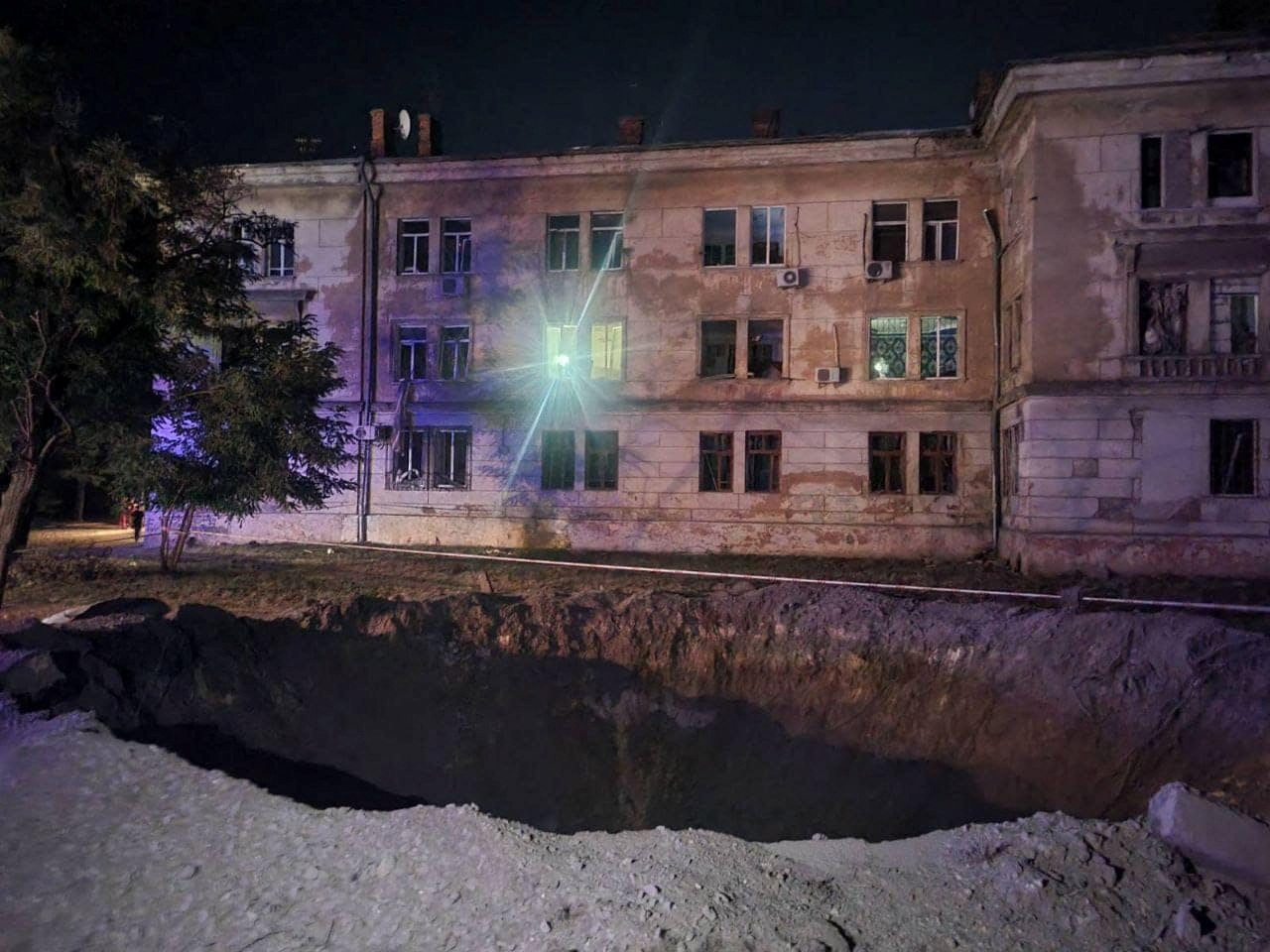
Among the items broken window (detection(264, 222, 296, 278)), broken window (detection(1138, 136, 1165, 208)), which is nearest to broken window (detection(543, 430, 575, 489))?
broken window (detection(264, 222, 296, 278))

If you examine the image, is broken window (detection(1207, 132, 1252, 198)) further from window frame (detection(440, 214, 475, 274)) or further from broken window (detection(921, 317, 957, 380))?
window frame (detection(440, 214, 475, 274))

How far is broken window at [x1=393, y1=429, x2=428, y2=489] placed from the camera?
74.0 ft

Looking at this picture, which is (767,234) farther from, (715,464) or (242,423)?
(242,423)

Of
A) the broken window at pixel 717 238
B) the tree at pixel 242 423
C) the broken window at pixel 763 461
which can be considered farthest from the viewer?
the broken window at pixel 717 238

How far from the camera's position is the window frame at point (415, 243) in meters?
23.0

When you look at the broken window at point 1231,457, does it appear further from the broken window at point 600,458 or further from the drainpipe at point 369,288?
the drainpipe at point 369,288

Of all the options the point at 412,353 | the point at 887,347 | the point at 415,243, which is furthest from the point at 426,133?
the point at 887,347

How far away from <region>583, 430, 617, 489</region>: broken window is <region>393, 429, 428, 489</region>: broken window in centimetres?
463

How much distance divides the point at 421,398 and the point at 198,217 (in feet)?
38.2

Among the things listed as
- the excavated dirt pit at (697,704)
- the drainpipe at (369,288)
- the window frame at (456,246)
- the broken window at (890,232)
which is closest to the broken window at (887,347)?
the broken window at (890,232)

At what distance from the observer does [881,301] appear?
68.1 ft

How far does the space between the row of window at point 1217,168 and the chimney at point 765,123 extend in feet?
29.7

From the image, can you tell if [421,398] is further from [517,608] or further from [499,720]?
[499,720]

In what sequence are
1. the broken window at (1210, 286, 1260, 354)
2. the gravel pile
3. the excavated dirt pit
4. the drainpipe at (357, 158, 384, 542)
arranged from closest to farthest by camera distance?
1. the gravel pile
2. the excavated dirt pit
3. the broken window at (1210, 286, 1260, 354)
4. the drainpipe at (357, 158, 384, 542)
